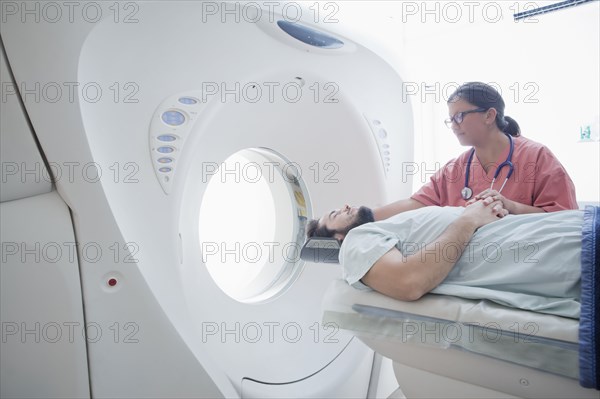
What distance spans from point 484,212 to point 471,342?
397 mm

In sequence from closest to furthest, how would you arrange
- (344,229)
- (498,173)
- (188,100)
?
(188,100) → (344,229) → (498,173)

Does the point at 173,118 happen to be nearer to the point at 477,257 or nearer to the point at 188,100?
the point at 188,100

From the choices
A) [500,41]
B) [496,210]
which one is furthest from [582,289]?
[500,41]

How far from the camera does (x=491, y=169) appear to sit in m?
1.65

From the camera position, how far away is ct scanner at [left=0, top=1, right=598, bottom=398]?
2.90ft

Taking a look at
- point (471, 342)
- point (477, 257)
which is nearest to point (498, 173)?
point (477, 257)

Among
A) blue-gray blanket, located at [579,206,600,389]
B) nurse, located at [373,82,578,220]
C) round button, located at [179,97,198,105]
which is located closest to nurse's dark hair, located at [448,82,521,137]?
nurse, located at [373,82,578,220]

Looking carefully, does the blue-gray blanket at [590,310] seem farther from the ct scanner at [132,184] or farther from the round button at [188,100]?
the round button at [188,100]

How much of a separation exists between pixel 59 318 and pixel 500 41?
2.84 m

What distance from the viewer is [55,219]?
92cm

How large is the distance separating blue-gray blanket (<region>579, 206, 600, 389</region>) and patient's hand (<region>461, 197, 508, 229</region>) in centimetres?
27

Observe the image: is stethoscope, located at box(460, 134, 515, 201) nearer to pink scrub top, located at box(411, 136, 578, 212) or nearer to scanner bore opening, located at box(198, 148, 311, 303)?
pink scrub top, located at box(411, 136, 578, 212)

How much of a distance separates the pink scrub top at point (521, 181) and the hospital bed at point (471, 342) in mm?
480

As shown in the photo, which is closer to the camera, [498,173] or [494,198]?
[494,198]
